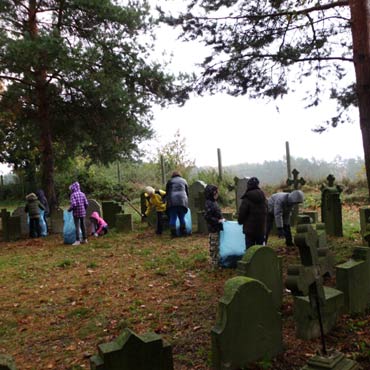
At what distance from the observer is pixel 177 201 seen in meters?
10.5

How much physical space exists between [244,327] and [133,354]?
3.14 feet

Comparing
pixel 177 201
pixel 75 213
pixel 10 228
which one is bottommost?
pixel 10 228

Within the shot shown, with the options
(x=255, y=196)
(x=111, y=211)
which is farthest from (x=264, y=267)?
(x=111, y=211)

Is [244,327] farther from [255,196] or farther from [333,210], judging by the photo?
[333,210]

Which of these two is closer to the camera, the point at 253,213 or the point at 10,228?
the point at 253,213

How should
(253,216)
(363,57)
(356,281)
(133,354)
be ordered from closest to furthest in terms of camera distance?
(133,354)
(356,281)
(363,57)
(253,216)

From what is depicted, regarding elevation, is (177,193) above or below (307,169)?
below

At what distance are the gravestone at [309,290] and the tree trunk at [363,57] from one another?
10.2 feet

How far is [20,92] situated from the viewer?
12.5 metres

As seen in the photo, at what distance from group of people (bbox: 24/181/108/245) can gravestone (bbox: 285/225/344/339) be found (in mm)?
7480

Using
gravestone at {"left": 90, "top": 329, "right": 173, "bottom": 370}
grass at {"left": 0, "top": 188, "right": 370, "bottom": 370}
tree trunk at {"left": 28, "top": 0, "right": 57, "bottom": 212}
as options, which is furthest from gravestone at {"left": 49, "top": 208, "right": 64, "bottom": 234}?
gravestone at {"left": 90, "top": 329, "right": 173, "bottom": 370}

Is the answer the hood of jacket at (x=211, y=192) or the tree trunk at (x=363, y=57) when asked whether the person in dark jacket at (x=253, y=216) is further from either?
the tree trunk at (x=363, y=57)

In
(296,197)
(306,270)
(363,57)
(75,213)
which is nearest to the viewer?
(306,270)

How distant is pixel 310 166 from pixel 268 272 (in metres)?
17.4
